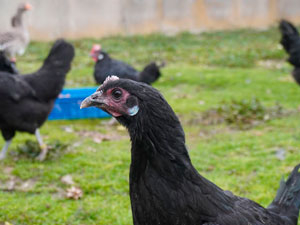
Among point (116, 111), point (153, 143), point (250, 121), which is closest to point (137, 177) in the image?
point (153, 143)

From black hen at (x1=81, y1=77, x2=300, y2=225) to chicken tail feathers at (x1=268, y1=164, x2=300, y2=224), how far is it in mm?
622

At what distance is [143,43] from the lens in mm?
14180

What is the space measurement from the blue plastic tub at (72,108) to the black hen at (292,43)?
3.76 m

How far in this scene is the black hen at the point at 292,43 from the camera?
754cm

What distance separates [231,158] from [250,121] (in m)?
1.58

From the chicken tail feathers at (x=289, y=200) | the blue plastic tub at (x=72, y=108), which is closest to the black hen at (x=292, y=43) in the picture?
the blue plastic tub at (x=72, y=108)

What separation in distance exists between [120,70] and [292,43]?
3.40m

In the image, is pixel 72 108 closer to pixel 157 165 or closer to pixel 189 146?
pixel 189 146

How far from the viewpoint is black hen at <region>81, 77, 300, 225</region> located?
2.14 meters

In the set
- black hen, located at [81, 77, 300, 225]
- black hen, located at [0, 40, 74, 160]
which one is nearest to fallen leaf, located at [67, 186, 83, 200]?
black hen, located at [0, 40, 74, 160]

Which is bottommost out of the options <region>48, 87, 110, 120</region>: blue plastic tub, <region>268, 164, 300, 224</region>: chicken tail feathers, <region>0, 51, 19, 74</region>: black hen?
<region>48, 87, 110, 120</region>: blue plastic tub

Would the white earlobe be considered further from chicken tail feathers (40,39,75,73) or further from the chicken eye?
chicken tail feathers (40,39,75,73)

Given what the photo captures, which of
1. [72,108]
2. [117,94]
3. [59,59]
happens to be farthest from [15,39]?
[117,94]

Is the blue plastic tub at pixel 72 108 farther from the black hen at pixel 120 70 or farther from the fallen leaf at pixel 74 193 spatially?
the fallen leaf at pixel 74 193
